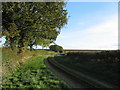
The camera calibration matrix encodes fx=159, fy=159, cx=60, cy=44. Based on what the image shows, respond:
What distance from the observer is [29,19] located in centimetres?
2494

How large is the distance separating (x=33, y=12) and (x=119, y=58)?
16.0m

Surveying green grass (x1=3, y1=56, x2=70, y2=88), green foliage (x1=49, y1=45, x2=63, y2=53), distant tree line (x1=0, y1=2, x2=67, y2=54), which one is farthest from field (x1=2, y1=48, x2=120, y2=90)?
green foliage (x1=49, y1=45, x2=63, y2=53)

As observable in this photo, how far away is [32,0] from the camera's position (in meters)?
25.6

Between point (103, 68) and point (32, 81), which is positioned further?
point (103, 68)

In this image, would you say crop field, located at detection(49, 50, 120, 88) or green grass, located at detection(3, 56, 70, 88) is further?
crop field, located at detection(49, 50, 120, 88)

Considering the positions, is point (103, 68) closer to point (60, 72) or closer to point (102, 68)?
point (102, 68)

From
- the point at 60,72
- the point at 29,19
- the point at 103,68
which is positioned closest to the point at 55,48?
the point at 29,19

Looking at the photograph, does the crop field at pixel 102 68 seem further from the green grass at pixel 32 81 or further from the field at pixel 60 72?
the green grass at pixel 32 81

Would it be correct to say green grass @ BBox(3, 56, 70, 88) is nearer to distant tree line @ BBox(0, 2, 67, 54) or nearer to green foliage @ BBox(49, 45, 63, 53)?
distant tree line @ BBox(0, 2, 67, 54)

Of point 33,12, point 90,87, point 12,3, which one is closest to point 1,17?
point 12,3

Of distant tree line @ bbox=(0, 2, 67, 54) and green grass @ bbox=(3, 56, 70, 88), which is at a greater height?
distant tree line @ bbox=(0, 2, 67, 54)

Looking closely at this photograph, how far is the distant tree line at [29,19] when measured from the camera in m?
24.2

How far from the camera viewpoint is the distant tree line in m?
24.2

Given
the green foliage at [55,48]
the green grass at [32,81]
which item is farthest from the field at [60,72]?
the green foliage at [55,48]
